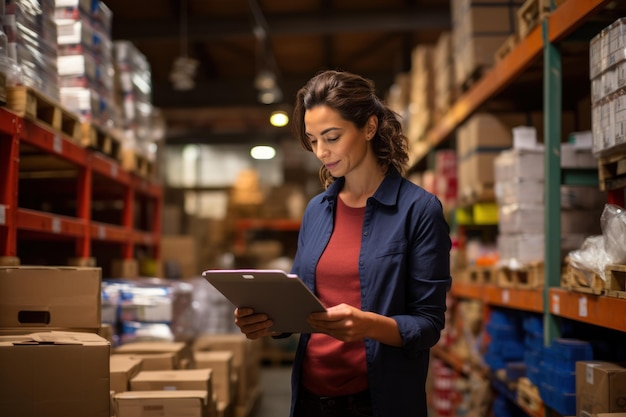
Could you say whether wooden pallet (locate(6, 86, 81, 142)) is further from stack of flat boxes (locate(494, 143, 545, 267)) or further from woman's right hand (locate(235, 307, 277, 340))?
stack of flat boxes (locate(494, 143, 545, 267))

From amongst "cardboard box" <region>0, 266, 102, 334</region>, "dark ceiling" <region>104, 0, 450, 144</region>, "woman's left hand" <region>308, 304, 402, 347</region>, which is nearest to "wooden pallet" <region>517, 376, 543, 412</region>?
"woman's left hand" <region>308, 304, 402, 347</region>

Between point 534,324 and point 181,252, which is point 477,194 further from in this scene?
point 181,252

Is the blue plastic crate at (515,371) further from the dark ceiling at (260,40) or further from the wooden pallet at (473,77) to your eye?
the dark ceiling at (260,40)

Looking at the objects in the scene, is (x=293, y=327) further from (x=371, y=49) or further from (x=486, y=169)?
(x=371, y=49)

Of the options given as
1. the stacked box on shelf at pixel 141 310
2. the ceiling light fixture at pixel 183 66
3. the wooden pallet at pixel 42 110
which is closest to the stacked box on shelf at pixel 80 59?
the wooden pallet at pixel 42 110

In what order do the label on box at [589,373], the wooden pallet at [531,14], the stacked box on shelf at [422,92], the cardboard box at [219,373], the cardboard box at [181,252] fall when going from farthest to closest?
1. the cardboard box at [181,252]
2. the stacked box on shelf at [422,92]
3. the cardboard box at [219,373]
4. the wooden pallet at [531,14]
5. the label on box at [589,373]

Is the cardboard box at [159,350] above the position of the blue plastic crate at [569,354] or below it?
below

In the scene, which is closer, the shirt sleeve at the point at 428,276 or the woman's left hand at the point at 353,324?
the woman's left hand at the point at 353,324

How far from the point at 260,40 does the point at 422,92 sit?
4.57 metres

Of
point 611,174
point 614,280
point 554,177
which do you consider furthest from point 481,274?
point 614,280

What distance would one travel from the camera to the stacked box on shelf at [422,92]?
8016 mm

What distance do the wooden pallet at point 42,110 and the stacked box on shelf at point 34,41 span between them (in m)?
0.08

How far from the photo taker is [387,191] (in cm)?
252

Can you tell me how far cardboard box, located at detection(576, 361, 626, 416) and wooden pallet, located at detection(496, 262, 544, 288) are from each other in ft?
3.24
